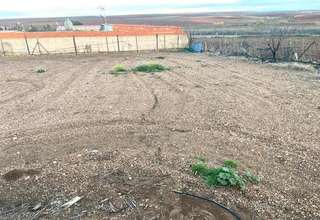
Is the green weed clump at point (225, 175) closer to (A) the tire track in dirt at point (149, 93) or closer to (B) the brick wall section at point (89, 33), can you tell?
(A) the tire track in dirt at point (149, 93)

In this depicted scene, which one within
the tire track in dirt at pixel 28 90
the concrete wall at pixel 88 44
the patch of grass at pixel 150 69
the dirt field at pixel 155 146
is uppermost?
the dirt field at pixel 155 146

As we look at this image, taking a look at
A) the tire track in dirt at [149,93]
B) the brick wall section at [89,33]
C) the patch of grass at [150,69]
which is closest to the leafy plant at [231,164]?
the tire track in dirt at [149,93]

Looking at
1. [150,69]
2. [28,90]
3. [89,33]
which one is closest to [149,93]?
[28,90]

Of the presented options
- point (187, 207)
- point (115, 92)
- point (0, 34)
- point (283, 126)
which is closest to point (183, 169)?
point (187, 207)

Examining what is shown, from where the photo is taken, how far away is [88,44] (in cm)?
3070

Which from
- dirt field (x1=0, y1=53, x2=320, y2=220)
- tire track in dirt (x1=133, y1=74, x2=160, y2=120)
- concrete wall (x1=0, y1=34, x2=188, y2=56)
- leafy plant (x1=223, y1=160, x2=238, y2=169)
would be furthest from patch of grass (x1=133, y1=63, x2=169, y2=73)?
concrete wall (x1=0, y1=34, x2=188, y2=56)

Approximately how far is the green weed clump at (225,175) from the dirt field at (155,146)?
14 cm

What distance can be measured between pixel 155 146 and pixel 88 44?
24.8m

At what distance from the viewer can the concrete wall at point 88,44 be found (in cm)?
2891

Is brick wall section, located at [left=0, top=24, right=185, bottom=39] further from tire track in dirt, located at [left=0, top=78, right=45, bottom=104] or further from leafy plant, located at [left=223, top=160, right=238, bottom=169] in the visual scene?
leafy plant, located at [left=223, top=160, right=238, bottom=169]

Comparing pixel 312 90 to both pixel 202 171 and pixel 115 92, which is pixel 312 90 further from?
pixel 202 171

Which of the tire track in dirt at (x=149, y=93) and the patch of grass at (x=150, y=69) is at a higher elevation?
the tire track in dirt at (x=149, y=93)

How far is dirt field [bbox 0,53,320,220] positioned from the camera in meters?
5.39

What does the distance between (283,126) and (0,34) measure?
26121 millimetres
